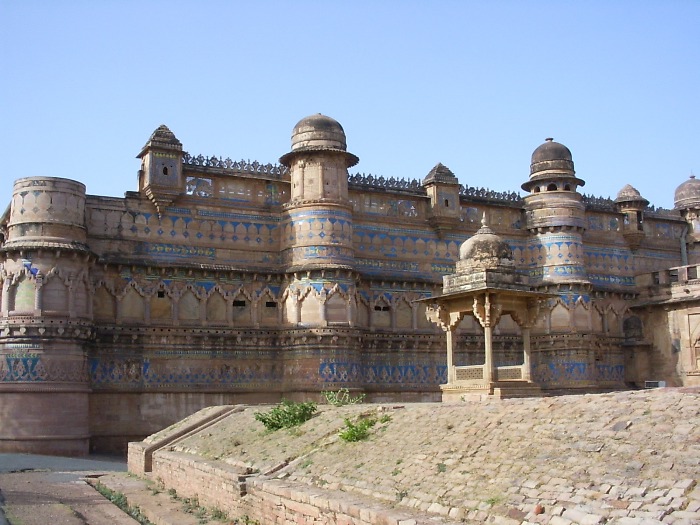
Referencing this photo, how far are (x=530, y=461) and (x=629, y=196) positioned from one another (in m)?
25.9

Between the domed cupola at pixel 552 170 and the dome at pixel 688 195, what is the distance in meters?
6.76

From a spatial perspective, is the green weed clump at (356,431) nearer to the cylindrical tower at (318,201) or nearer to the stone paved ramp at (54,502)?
the stone paved ramp at (54,502)

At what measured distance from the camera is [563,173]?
31.0 metres

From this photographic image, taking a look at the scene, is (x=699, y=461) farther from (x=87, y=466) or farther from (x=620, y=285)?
(x=620, y=285)

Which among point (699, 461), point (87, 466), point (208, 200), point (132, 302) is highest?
point (208, 200)

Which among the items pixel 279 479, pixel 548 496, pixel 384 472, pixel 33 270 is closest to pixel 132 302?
pixel 33 270

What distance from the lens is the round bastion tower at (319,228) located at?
2562 cm

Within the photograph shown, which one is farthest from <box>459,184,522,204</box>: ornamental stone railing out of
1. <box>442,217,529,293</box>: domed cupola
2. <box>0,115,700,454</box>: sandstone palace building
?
<box>442,217,529,293</box>: domed cupola

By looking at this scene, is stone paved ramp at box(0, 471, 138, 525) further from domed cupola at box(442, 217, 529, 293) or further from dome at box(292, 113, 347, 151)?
dome at box(292, 113, 347, 151)

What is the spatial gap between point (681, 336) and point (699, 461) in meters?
23.8

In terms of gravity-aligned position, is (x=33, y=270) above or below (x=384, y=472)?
above

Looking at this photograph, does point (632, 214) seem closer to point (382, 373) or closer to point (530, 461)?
point (382, 373)

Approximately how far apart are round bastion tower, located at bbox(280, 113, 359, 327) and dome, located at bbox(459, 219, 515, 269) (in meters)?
5.79

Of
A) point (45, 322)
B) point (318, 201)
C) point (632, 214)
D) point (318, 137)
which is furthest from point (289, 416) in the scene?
point (632, 214)
